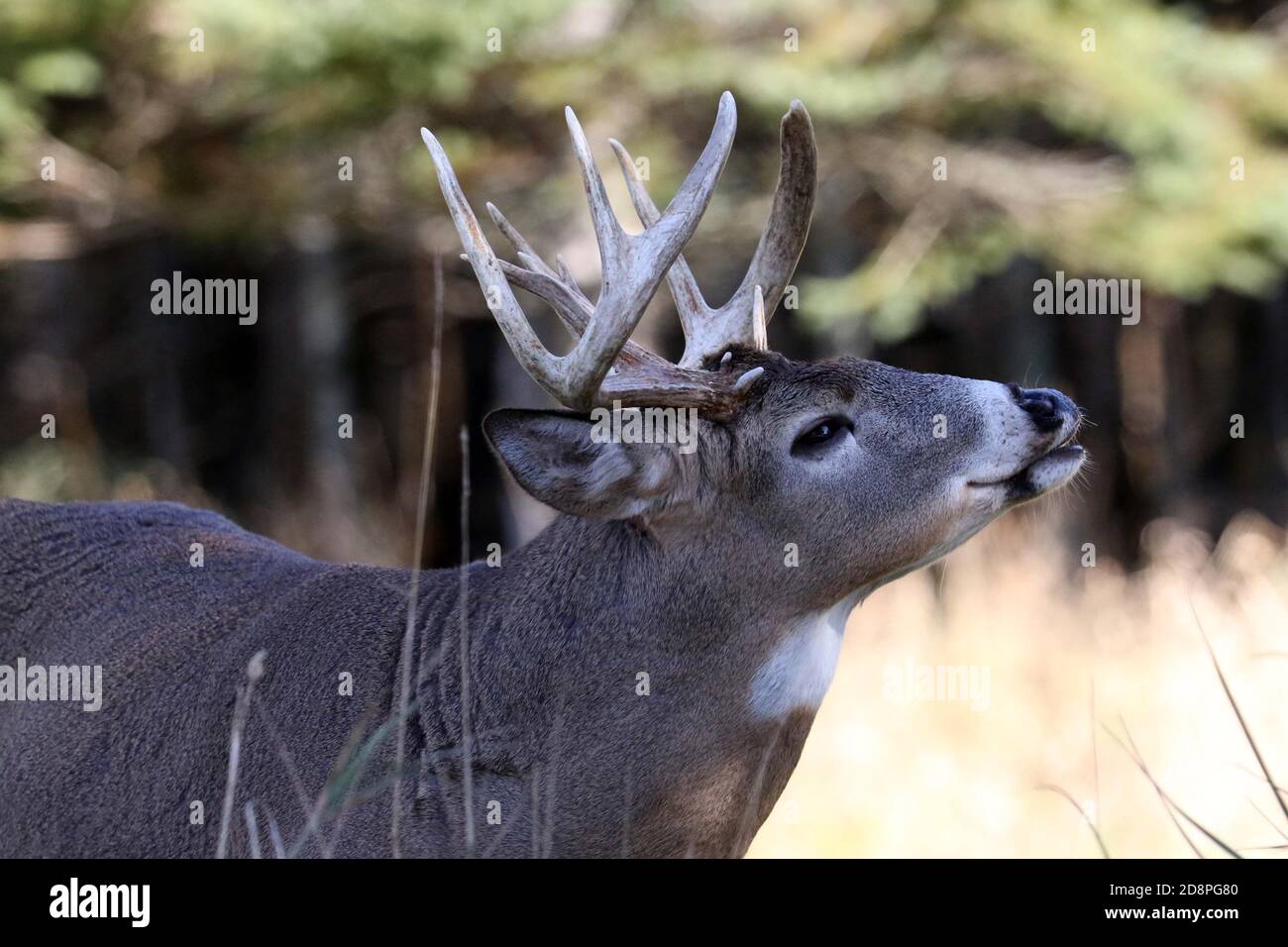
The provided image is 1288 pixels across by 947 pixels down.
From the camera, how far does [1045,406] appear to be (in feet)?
14.7

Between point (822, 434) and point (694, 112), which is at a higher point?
point (694, 112)

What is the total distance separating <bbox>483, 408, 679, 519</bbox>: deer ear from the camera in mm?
4324

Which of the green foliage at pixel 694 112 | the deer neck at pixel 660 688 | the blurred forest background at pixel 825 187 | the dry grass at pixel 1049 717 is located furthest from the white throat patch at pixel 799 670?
the green foliage at pixel 694 112

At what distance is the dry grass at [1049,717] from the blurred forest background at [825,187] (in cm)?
3

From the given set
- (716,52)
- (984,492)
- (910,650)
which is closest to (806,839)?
(910,650)

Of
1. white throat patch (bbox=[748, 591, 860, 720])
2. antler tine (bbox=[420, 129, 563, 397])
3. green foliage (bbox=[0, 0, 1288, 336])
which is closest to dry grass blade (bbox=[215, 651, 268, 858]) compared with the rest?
antler tine (bbox=[420, 129, 563, 397])

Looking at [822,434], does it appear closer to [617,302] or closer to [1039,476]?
[1039,476]

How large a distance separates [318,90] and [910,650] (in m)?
5.58

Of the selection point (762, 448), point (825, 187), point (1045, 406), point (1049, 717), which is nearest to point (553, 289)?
point (762, 448)

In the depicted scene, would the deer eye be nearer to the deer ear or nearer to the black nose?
the deer ear

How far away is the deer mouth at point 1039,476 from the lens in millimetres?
4457

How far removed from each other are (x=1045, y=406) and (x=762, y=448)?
0.75 meters

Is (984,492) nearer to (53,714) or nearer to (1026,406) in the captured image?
(1026,406)

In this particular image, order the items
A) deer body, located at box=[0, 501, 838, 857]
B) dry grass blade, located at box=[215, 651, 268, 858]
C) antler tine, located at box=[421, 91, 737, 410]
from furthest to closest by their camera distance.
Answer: antler tine, located at box=[421, 91, 737, 410] → deer body, located at box=[0, 501, 838, 857] → dry grass blade, located at box=[215, 651, 268, 858]
